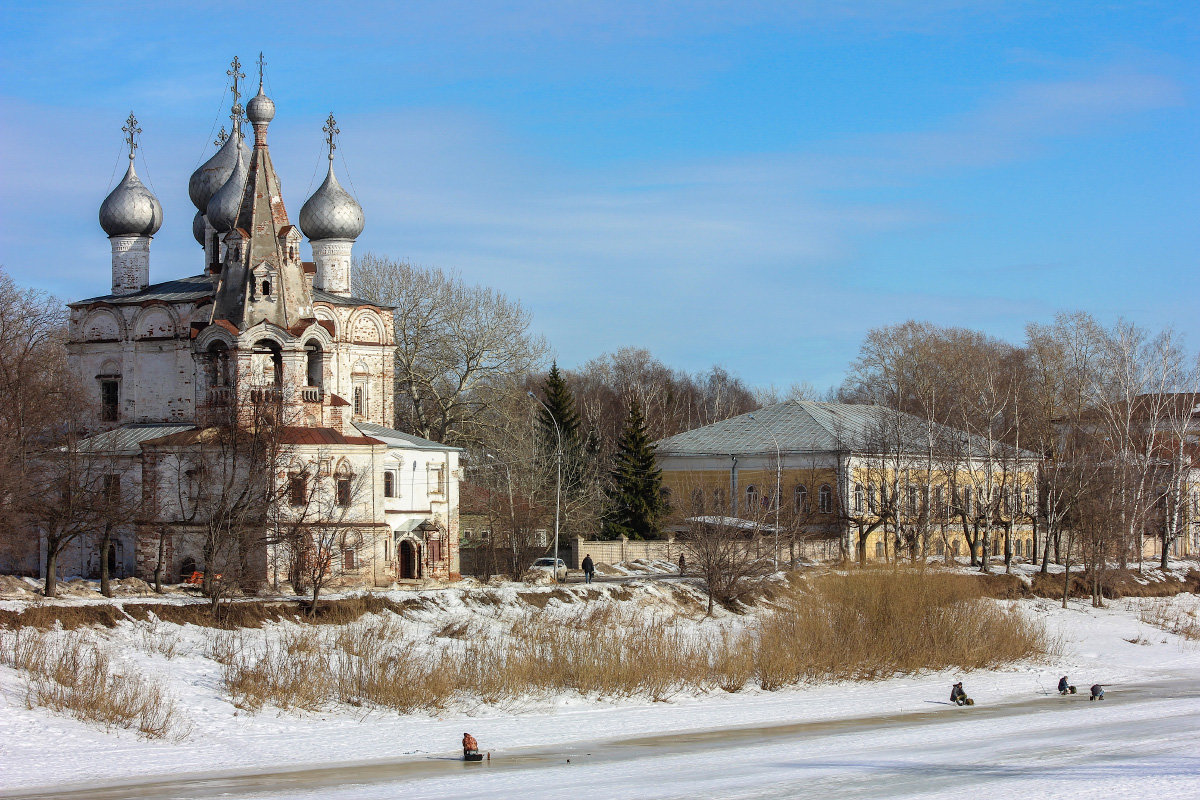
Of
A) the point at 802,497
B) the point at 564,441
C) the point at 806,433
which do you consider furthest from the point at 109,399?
the point at 806,433

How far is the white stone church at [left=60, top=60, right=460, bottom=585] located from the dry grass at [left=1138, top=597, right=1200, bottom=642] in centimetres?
2310

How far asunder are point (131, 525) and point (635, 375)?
186ft

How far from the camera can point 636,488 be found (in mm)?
52344

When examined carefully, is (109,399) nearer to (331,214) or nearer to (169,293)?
(169,293)

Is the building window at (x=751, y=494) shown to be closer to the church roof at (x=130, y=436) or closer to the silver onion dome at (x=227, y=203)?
the church roof at (x=130, y=436)

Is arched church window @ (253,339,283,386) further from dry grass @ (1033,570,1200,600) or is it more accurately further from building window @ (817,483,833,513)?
dry grass @ (1033,570,1200,600)

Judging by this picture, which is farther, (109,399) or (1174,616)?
(1174,616)

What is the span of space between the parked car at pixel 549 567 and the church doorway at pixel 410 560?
3.65 meters

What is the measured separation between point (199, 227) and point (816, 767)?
113ft

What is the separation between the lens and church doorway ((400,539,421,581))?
139ft

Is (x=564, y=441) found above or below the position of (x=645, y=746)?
above

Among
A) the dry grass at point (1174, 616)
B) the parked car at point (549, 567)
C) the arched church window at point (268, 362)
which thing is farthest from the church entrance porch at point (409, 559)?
the dry grass at point (1174, 616)

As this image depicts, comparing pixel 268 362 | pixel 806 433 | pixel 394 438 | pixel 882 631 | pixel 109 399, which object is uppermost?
pixel 268 362

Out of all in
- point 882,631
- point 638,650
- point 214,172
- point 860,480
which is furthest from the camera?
point 860,480
